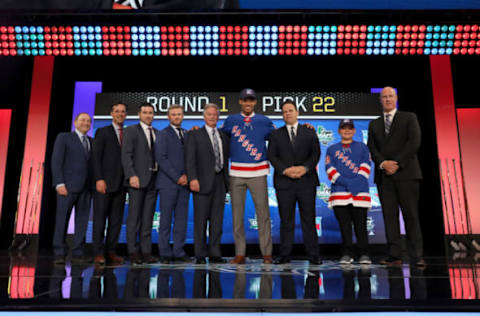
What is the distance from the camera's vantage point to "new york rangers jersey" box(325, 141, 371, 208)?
12.7 ft

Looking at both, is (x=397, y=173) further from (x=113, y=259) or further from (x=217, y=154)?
(x=113, y=259)

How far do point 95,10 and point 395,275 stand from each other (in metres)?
3.36

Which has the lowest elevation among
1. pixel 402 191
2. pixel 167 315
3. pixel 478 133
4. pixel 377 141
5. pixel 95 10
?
pixel 167 315

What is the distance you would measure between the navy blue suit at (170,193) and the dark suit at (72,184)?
2.62 ft

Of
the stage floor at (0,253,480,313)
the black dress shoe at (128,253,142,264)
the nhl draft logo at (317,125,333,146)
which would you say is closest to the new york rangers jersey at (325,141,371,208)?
the stage floor at (0,253,480,313)

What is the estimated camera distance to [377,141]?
3.90 metres

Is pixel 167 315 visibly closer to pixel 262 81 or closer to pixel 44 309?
pixel 44 309

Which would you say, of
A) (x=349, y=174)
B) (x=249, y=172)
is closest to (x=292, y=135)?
(x=249, y=172)

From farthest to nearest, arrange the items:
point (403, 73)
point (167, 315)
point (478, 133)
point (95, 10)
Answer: point (478, 133) < point (403, 73) < point (95, 10) < point (167, 315)

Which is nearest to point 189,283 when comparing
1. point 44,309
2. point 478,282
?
point 44,309

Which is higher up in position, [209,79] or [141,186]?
[209,79]

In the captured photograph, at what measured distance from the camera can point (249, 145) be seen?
3988 mm

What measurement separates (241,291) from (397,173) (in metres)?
2.27

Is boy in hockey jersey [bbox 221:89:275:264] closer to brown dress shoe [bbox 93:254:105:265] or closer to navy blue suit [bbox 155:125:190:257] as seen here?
navy blue suit [bbox 155:125:190:257]
